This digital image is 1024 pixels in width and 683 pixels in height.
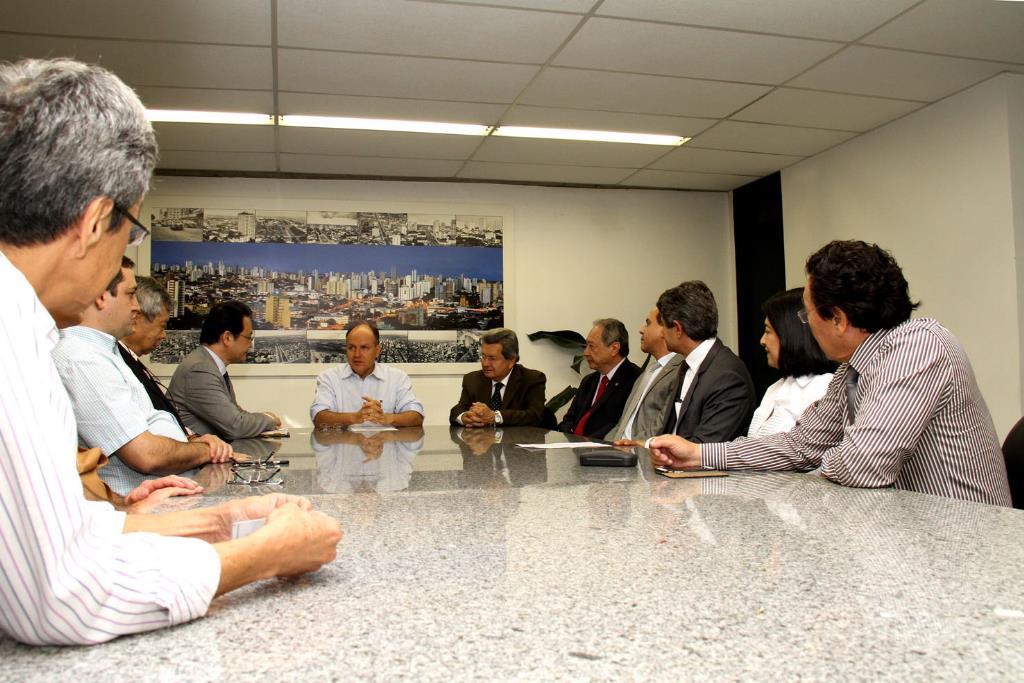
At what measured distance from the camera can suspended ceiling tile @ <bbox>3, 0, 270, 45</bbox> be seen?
3.50 m

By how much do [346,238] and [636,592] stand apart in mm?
6119

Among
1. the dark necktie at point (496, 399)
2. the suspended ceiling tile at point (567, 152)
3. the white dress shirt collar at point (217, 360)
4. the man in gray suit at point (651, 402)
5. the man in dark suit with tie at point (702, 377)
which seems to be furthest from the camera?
the suspended ceiling tile at point (567, 152)

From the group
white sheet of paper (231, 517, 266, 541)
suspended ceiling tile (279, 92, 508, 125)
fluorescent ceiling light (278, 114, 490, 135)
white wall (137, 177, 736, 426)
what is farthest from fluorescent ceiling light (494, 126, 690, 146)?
white sheet of paper (231, 517, 266, 541)

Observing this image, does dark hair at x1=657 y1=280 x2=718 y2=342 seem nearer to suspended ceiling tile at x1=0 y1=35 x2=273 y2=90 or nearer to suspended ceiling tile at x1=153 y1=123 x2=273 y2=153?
suspended ceiling tile at x1=0 y1=35 x2=273 y2=90

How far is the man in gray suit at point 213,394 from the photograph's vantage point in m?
4.03

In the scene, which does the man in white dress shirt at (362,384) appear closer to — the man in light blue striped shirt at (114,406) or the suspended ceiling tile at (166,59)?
the suspended ceiling tile at (166,59)

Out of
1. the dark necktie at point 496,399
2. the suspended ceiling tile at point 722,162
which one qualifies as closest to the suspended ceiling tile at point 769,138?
the suspended ceiling tile at point 722,162

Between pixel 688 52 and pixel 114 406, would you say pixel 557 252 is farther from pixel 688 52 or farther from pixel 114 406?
pixel 114 406

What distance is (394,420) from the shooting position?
15.3ft

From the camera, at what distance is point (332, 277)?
6.76 meters

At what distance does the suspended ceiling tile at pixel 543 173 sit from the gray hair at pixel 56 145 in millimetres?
5510

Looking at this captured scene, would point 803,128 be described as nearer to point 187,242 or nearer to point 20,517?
point 187,242

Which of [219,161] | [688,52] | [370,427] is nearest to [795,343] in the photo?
[688,52]

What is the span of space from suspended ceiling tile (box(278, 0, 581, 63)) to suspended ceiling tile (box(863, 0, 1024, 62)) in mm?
1566
